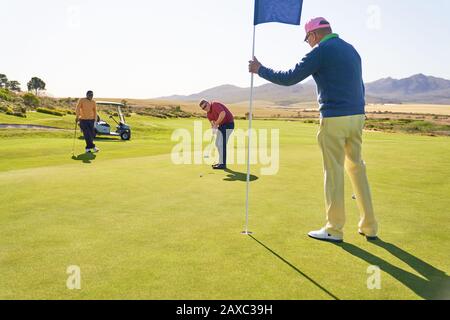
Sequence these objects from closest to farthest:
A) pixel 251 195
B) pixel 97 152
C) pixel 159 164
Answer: pixel 251 195 → pixel 159 164 → pixel 97 152

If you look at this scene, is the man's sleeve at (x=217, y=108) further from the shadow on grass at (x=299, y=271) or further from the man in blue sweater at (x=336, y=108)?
the shadow on grass at (x=299, y=271)

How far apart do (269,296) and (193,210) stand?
10.9 ft

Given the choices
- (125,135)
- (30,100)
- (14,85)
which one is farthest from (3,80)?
(125,135)

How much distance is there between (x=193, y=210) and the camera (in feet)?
22.6

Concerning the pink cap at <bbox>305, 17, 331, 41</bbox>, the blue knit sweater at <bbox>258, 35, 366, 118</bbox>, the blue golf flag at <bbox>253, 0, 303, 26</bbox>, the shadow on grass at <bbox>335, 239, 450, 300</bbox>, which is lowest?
the shadow on grass at <bbox>335, 239, 450, 300</bbox>

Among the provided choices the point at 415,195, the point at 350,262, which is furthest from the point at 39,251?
the point at 415,195

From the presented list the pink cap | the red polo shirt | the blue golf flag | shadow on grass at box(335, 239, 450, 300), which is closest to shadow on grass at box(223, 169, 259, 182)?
the red polo shirt

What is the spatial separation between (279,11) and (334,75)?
4.25ft

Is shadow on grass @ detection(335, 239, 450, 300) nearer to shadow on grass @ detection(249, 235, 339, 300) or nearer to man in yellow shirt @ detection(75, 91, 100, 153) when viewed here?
shadow on grass @ detection(249, 235, 339, 300)

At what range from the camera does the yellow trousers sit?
220 inches

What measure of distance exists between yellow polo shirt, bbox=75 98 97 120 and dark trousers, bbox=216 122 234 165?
22.4 ft

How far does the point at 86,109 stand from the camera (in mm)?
17562
